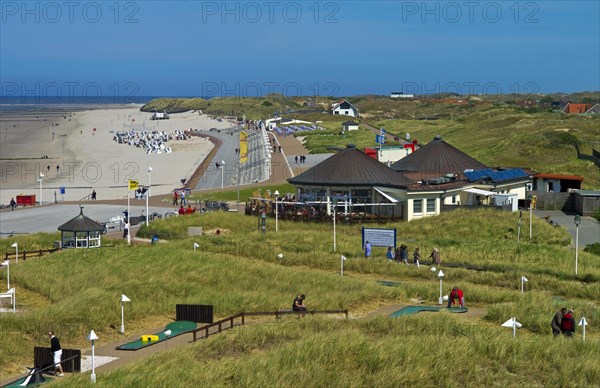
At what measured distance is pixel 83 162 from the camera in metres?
85.0

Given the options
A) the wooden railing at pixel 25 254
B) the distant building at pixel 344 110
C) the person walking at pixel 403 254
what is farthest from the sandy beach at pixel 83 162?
the distant building at pixel 344 110

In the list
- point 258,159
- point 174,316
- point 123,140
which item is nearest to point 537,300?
point 174,316

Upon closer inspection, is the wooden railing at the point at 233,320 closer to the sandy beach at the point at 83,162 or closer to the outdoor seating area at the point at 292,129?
the sandy beach at the point at 83,162

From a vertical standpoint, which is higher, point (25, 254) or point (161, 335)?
point (25, 254)

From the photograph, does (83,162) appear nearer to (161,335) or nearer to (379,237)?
(379,237)

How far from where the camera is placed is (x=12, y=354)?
18.8 metres

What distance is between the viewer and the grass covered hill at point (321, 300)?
16562 mm

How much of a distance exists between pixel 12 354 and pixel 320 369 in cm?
712

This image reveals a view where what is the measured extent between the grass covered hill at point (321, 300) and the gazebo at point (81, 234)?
127 centimetres

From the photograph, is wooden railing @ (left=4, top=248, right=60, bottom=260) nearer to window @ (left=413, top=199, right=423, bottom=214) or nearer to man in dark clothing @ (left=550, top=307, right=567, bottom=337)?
window @ (left=413, top=199, right=423, bottom=214)

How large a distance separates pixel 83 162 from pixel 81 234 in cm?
5268

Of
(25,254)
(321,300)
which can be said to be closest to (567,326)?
(321,300)

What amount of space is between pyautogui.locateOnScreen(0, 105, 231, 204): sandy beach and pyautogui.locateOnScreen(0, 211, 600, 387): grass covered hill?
1508 cm

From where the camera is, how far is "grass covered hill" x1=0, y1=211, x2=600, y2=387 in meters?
16.6
